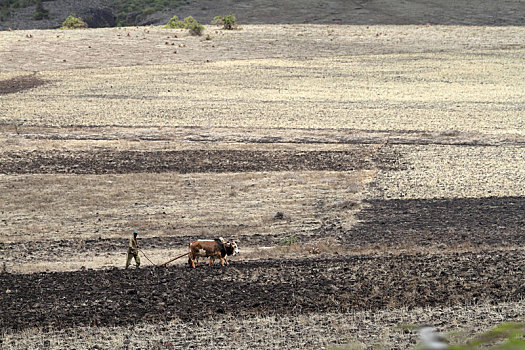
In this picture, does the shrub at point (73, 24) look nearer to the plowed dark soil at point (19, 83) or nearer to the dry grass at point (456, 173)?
the plowed dark soil at point (19, 83)

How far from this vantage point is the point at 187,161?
77.3 feet

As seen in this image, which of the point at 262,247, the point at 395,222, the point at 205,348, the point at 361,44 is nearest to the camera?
the point at 205,348

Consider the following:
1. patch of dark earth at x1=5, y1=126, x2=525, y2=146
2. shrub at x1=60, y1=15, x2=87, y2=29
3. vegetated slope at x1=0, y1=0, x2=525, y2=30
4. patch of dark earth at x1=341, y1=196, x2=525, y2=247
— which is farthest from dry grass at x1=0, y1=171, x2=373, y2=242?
shrub at x1=60, y1=15, x2=87, y2=29

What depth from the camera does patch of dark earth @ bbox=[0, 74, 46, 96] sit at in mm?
39844

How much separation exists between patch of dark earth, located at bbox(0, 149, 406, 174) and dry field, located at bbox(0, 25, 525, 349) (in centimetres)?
14

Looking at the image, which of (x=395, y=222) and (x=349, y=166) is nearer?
(x=395, y=222)

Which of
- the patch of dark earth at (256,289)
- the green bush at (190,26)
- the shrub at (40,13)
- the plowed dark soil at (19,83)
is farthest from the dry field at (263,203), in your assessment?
the shrub at (40,13)

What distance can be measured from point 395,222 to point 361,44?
42249mm

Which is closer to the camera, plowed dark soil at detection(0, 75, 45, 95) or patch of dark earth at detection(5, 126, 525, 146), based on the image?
patch of dark earth at detection(5, 126, 525, 146)

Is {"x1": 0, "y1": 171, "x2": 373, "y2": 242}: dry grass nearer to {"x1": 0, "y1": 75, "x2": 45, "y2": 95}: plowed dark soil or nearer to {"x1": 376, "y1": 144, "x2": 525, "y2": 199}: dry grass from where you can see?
{"x1": 376, "y1": 144, "x2": 525, "y2": 199}: dry grass

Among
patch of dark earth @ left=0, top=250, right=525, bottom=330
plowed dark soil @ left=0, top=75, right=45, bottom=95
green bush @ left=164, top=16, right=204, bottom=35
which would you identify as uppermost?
green bush @ left=164, top=16, right=204, bottom=35

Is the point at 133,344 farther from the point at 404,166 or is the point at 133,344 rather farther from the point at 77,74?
the point at 77,74

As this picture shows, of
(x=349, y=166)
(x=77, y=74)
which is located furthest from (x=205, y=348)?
(x=77, y=74)

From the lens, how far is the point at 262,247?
1487cm
